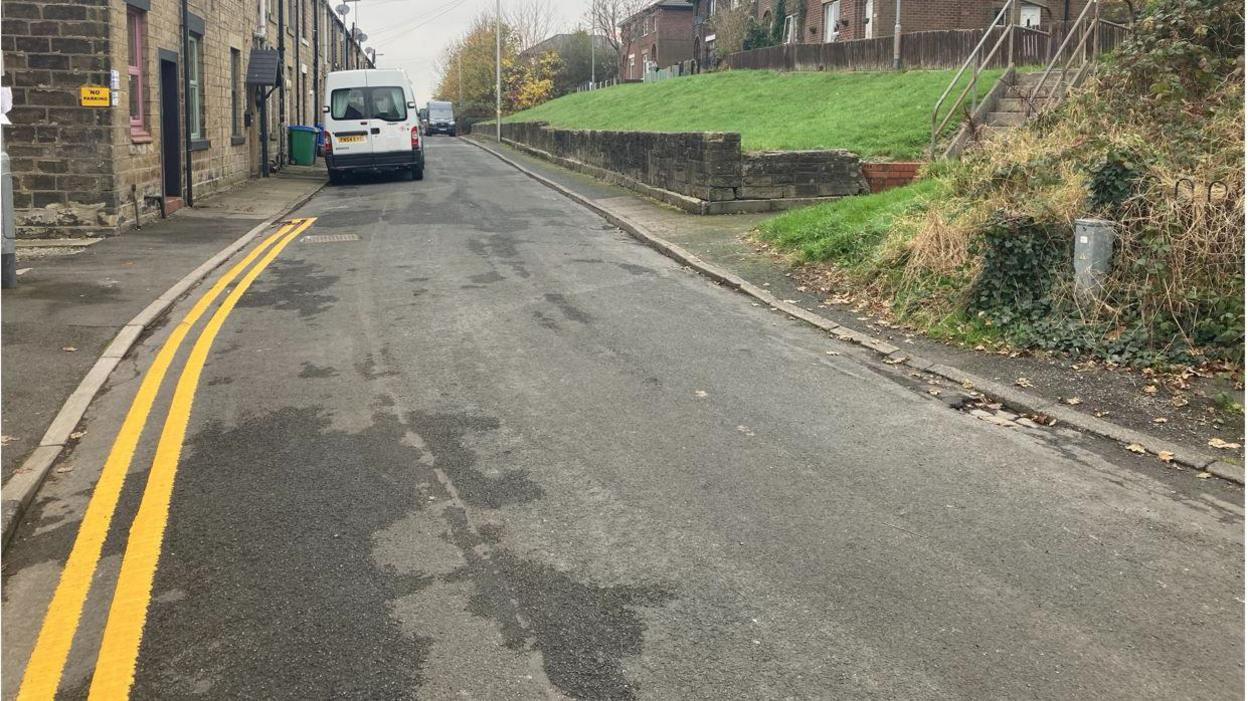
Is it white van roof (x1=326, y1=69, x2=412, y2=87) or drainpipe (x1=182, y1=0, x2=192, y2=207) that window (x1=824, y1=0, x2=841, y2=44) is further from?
drainpipe (x1=182, y1=0, x2=192, y2=207)

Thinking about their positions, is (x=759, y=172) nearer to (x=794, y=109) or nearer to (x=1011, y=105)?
(x=1011, y=105)

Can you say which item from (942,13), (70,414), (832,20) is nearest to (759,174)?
(70,414)

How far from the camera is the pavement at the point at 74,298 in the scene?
276 inches

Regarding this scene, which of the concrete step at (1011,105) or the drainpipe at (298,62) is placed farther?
the drainpipe at (298,62)

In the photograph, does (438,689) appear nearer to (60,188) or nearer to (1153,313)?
(1153,313)

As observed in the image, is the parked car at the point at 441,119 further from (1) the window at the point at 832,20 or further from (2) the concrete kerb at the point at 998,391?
(2) the concrete kerb at the point at 998,391

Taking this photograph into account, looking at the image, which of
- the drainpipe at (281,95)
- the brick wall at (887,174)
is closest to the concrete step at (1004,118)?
the brick wall at (887,174)

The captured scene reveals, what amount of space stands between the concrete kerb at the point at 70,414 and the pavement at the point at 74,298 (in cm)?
7

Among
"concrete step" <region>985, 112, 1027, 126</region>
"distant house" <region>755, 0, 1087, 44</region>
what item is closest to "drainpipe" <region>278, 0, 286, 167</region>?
"concrete step" <region>985, 112, 1027, 126</region>

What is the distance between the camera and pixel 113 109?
15.0 metres

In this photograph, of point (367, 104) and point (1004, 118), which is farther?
point (367, 104)

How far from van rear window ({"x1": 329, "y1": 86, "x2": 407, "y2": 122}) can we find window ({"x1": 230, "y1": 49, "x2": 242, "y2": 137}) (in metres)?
2.60

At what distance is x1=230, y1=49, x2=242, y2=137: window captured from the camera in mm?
24172

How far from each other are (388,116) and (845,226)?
17.3 m
